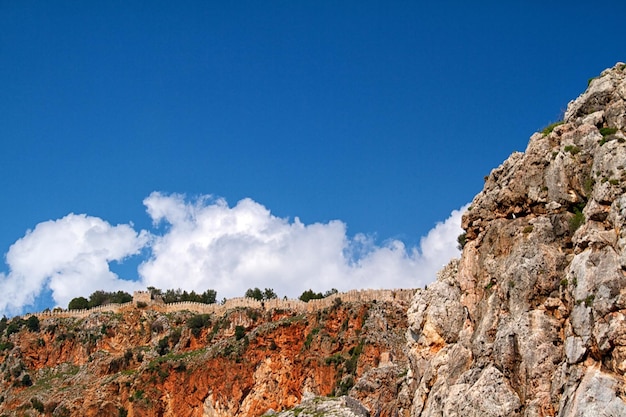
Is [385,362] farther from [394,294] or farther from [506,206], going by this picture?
[506,206]

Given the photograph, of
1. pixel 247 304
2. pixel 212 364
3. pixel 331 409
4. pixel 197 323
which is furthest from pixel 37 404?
pixel 331 409

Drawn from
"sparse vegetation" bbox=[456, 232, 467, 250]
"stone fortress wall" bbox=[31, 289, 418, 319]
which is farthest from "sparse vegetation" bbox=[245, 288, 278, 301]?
"sparse vegetation" bbox=[456, 232, 467, 250]

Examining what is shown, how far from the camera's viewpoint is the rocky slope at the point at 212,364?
3073 inches

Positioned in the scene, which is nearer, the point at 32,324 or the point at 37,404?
the point at 37,404

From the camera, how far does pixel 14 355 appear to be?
96375 millimetres

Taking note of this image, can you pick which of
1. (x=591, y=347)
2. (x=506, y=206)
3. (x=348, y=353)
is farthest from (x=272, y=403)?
(x=591, y=347)

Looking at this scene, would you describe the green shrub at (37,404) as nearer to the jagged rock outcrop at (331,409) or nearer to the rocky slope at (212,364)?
the rocky slope at (212,364)

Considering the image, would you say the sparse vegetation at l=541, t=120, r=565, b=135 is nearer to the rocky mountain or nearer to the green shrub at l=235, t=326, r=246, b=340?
the rocky mountain

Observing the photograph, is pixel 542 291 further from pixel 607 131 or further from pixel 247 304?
pixel 247 304

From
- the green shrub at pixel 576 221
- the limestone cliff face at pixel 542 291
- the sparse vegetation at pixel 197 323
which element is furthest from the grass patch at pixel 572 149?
the sparse vegetation at pixel 197 323

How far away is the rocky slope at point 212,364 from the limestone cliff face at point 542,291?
30160mm

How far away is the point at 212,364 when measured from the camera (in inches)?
3243

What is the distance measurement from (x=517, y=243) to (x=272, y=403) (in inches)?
1934

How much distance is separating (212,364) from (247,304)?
49.1 ft
